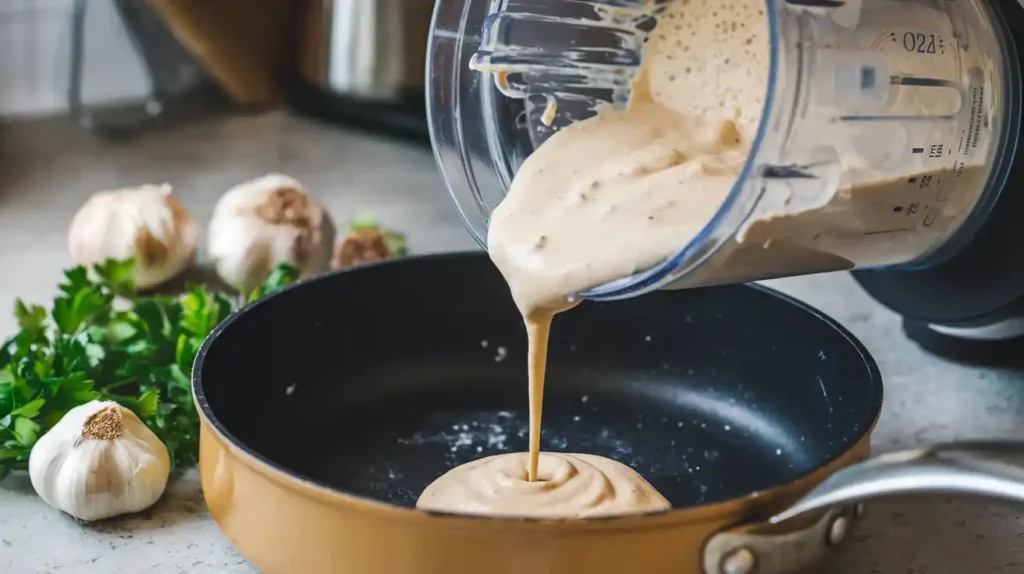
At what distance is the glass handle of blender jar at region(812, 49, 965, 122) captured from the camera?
1.95 ft

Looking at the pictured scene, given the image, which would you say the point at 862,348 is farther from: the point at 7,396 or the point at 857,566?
the point at 7,396

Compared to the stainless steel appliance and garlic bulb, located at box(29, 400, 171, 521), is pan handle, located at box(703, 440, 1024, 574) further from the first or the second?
the stainless steel appliance

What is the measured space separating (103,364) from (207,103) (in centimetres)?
94

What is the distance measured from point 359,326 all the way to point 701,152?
1.05ft

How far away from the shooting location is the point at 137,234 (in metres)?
1.06

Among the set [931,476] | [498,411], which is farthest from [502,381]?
[931,476]

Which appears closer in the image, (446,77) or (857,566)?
(857,566)

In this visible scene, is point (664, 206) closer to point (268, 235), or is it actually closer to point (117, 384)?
point (117, 384)

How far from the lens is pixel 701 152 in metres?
0.72

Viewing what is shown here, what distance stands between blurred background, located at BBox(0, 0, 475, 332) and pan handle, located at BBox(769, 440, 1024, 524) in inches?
32.3

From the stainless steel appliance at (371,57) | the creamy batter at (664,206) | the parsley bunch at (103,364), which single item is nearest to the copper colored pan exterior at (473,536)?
the creamy batter at (664,206)

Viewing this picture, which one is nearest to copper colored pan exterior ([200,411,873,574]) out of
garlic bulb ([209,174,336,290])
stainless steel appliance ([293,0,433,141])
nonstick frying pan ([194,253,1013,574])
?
nonstick frying pan ([194,253,1013,574])

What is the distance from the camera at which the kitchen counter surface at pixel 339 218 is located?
68 centimetres

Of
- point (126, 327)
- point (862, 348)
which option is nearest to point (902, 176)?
point (862, 348)
